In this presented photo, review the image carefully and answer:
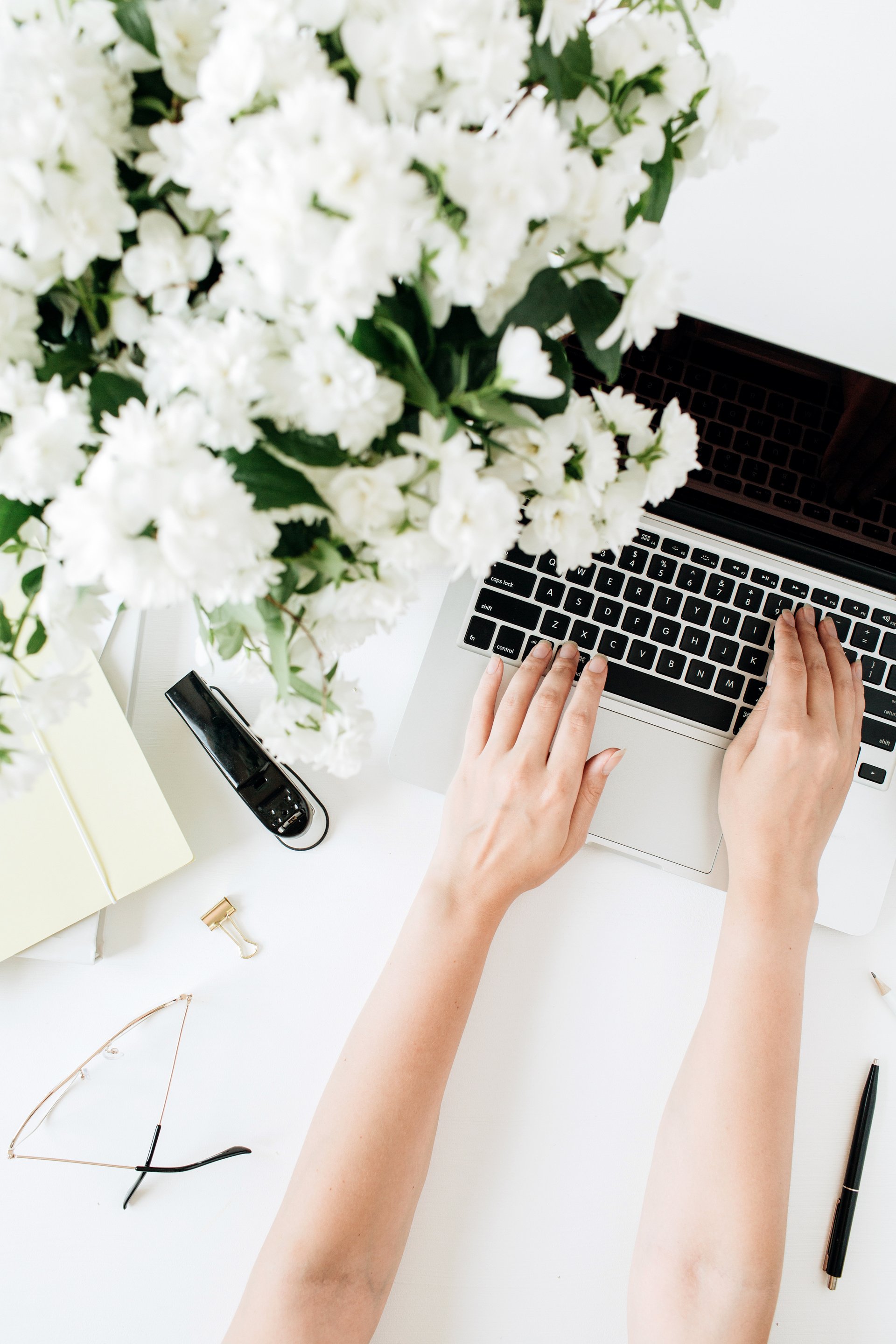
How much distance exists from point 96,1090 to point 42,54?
0.76m

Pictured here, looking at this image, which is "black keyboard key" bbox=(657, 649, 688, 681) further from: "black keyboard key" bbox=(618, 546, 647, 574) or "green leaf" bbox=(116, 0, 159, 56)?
"green leaf" bbox=(116, 0, 159, 56)

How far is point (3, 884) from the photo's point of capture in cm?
66

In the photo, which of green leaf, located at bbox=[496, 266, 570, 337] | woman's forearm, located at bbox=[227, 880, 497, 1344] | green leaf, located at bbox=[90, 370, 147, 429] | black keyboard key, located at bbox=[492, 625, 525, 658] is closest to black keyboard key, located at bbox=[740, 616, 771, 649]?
black keyboard key, located at bbox=[492, 625, 525, 658]

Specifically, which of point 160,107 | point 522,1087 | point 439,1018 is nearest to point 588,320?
point 160,107

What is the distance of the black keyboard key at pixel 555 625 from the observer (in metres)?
0.71

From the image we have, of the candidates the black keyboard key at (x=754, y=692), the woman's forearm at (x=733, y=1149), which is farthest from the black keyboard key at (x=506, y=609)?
the woman's forearm at (x=733, y=1149)

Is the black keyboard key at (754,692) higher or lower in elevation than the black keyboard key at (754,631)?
lower

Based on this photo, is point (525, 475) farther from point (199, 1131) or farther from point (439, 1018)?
point (199, 1131)

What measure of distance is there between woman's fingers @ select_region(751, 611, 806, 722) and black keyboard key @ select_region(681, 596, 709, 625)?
7 cm

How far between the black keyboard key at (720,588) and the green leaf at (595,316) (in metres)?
0.42

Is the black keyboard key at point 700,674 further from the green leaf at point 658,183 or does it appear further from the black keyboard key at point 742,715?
the green leaf at point 658,183

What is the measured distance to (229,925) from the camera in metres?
0.72

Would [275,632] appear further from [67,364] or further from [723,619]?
[723,619]

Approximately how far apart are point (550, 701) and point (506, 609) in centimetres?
9
